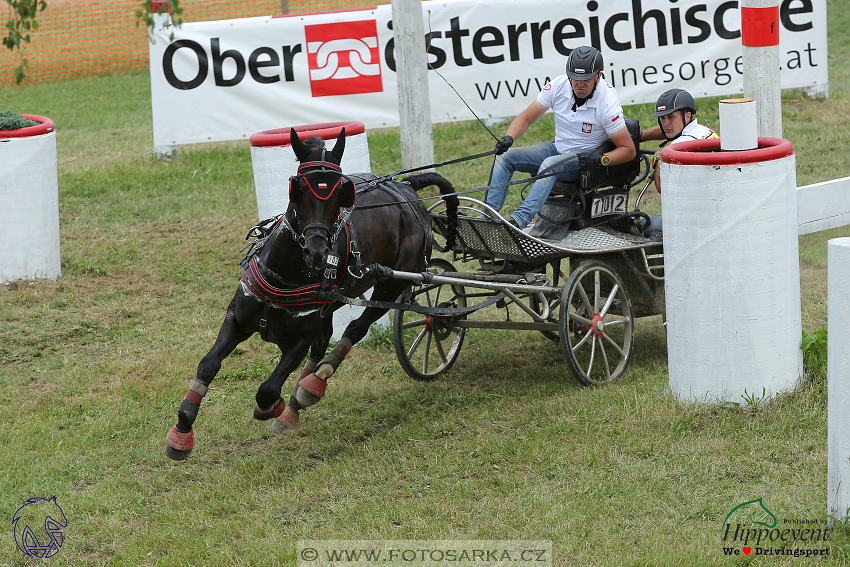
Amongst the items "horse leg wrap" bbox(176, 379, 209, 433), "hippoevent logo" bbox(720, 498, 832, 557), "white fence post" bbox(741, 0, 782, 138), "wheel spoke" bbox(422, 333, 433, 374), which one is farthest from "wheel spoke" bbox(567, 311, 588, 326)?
"horse leg wrap" bbox(176, 379, 209, 433)

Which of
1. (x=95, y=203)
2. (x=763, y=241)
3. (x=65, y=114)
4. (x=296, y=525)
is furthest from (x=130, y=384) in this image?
(x=65, y=114)

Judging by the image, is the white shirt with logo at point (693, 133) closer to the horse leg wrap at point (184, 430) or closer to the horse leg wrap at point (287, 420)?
the horse leg wrap at point (287, 420)

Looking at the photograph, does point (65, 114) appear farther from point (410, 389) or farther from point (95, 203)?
point (410, 389)

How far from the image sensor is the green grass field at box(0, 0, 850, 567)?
14.6 feet

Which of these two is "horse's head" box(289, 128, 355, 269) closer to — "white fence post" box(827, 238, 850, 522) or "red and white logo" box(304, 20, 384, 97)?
"white fence post" box(827, 238, 850, 522)

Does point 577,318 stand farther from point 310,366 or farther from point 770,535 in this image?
point 770,535

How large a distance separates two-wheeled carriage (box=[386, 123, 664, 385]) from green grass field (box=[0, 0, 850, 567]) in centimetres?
27

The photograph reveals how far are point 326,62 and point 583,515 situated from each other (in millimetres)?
9149

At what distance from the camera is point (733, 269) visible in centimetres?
528

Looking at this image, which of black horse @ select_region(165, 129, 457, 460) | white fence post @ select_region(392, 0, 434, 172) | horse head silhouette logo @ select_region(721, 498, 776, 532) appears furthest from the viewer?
white fence post @ select_region(392, 0, 434, 172)

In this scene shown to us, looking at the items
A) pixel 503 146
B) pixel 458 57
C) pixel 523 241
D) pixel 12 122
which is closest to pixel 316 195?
pixel 523 241

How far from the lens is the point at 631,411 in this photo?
557cm

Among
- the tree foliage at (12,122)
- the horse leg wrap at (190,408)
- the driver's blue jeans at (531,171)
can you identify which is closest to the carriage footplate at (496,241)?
the driver's blue jeans at (531,171)

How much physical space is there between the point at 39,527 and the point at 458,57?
356 inches
